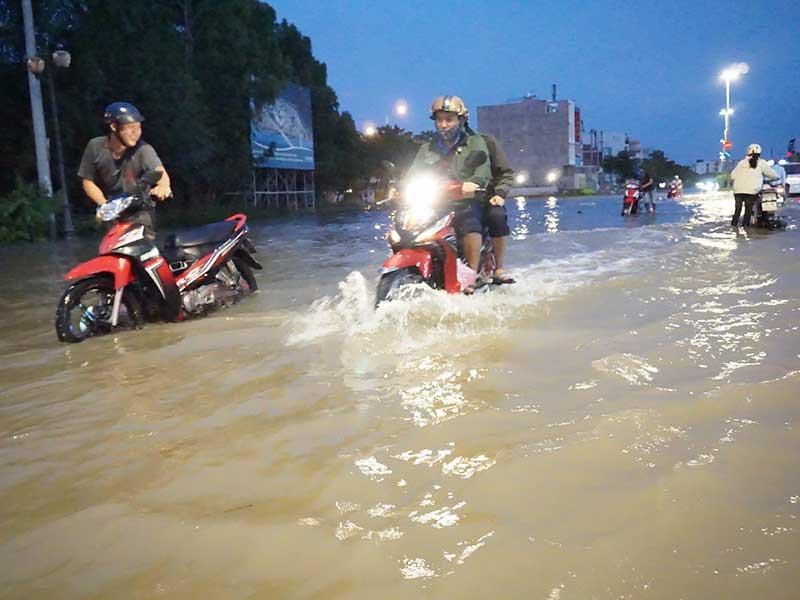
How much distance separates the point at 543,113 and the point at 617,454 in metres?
95.8

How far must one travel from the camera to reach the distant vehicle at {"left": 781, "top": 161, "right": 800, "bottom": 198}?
83.7 ft

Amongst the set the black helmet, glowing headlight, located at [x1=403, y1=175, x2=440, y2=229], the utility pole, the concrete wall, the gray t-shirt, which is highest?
the concrete wall

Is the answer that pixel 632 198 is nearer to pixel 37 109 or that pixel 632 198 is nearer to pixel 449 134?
pixel 449 134

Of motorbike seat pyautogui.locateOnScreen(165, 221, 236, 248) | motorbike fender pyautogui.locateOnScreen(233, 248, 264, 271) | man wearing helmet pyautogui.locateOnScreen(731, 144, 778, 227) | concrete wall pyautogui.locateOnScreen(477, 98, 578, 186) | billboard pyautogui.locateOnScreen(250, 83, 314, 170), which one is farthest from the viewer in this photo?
concrete wall pyautogui.locateOnScreen(477, 98, 578, 186)

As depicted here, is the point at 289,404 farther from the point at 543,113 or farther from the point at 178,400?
the point at 543,113

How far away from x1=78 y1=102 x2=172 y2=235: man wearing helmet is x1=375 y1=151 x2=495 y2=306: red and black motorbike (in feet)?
6.42

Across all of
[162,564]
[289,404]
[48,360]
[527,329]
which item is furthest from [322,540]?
[48,360]

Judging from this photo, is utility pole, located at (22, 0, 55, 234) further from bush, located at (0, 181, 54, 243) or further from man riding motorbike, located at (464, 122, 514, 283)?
man riding motorbike, located at (464, 122, 514, 283)

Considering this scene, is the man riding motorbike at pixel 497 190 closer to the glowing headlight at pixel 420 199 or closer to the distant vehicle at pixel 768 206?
the glowing headlight at pixel 420 199

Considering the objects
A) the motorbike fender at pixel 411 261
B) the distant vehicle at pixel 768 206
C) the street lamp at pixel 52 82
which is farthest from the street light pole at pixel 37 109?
the distant vehicle at pixel 768 206

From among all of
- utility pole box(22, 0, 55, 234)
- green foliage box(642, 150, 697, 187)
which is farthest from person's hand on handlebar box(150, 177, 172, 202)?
green foliage box(642, 150, 697, 187)

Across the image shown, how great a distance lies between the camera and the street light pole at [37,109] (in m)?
17.1

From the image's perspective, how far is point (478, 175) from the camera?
5.59 metres

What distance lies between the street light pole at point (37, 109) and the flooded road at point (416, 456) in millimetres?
14376
